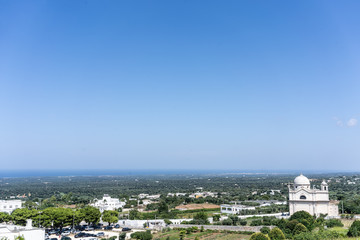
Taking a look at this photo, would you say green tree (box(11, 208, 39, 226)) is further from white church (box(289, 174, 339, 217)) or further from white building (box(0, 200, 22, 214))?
white church (box(289, 174, 339, 217))

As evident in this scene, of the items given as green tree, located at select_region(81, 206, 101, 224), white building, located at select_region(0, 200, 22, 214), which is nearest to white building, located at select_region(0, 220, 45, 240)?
green tree, located at select_region(81, 206, 101, 224)

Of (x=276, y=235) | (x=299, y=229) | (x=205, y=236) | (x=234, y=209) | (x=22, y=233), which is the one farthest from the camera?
(x=234, y=209)

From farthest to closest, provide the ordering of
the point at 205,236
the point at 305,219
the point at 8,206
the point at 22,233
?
the point at 8,206
the point at 305,219
the point at 205,236
the point at 22,233

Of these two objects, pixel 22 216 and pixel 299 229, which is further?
pixel 22 216

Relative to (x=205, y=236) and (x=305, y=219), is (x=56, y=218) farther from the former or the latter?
(x=305, y=219)

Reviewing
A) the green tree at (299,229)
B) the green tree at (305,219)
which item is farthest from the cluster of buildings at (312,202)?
the green tree at (299,229)

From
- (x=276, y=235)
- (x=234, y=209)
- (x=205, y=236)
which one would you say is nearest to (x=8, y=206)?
(x=205, y=236)

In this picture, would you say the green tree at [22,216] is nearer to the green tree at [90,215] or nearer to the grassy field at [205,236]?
the green tree at [90,215]

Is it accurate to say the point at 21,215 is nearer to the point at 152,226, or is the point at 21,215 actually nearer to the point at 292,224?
the point at 152,226

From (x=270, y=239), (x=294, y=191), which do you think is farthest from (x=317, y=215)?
(x=270, y=239)

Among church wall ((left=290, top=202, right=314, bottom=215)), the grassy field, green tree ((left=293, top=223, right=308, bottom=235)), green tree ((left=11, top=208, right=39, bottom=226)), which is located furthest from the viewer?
church wall ((left=290, top=202, right=314, bottom=215))

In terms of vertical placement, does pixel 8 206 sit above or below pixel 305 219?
below

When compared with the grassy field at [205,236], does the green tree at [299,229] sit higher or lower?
higher
